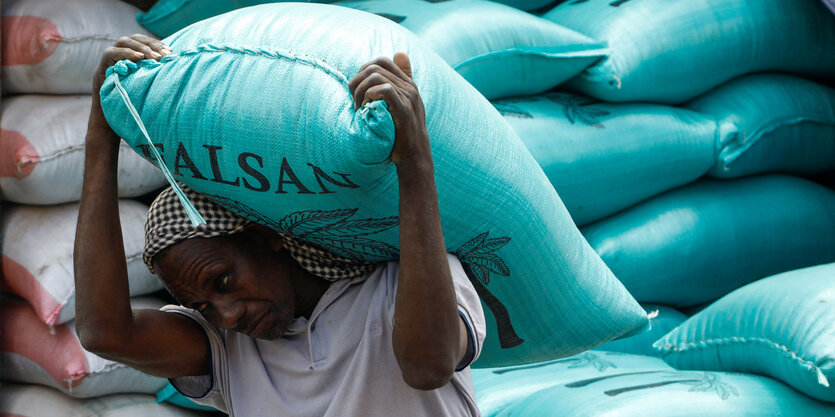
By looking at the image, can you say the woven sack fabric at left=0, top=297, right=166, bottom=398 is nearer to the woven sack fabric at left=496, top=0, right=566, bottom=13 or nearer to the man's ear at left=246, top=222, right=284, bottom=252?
the man's ear at left=246, top=222, right=284, bottom=252

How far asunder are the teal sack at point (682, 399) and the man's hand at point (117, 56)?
0.97m

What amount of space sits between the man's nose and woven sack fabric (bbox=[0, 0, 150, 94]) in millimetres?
1083

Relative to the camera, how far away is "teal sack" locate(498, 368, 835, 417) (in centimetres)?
152

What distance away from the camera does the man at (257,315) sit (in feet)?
3.20

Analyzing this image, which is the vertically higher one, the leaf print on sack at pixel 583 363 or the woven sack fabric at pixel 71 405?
the leaf print on sack at pixel 583 363

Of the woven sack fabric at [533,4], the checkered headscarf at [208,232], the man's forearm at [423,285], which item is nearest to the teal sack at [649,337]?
the woven sack fabric at [533,4]

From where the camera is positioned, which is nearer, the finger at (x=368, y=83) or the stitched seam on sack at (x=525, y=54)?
the finger at (x=368, y=83)

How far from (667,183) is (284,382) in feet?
4.61

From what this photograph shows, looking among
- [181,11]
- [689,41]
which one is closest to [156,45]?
[181,11]

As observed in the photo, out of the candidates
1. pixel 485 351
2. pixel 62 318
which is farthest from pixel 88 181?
pixel 62 318

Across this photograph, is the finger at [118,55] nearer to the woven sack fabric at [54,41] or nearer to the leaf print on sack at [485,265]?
the leaf print on sack at [485,265]

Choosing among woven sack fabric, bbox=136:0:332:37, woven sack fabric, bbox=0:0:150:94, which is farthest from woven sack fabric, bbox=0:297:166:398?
woven sack fabric, bbox=136:0:332:37

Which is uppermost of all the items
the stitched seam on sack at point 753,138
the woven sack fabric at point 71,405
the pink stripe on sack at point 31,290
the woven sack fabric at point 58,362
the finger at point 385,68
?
the finger at point 385,68

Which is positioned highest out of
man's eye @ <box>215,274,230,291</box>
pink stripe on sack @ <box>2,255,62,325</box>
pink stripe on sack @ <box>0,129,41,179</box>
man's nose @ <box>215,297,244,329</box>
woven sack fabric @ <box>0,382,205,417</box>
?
man's eye @ <box>215,274,230,291</box>
